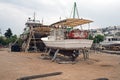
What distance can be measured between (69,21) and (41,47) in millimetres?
14027

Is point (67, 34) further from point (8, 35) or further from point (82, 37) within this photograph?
point (8, 35)

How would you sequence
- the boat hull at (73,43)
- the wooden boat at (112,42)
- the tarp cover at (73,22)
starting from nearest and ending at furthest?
the boat hull at (73,43), the tarp cover at (73,22), the wooden boat at (112,42)

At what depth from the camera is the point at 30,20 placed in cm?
4006

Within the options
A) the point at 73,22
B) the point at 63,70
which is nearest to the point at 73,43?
the point at 73,22

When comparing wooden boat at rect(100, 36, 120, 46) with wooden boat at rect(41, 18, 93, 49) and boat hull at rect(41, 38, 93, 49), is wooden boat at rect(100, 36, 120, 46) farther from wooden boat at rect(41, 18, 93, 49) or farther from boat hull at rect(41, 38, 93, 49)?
boat hull at rect(41, 38, 93, 49)

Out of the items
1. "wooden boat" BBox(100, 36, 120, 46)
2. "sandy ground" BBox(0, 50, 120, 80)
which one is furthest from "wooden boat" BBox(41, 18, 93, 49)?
"wooden boat" BBox(100, 36, 120, 46)

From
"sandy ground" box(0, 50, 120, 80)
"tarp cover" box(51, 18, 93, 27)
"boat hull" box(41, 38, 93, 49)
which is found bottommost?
"sandy ground" box(0, 50, 120, 80)

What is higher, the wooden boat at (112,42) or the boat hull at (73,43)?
the boat hull at (73,43)

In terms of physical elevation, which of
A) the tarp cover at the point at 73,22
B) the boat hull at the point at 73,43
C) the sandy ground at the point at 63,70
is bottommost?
the sandy ground at the point at 63,70

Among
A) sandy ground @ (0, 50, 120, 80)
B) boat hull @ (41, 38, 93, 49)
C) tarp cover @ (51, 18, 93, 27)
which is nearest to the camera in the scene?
sandy ground @ (0, 50, 120, 80)

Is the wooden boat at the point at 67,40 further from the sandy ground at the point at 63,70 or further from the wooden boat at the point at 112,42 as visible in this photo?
the wooden boat at the point at 112,42

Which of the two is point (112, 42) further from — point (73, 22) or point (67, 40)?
point (67, 40)

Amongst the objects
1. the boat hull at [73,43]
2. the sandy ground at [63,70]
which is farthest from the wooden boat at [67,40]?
the sandy ground at [63,70]

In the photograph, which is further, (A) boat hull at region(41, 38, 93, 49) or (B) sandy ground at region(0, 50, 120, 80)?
(A) boat hull at region(41, 38, 93, 49)
